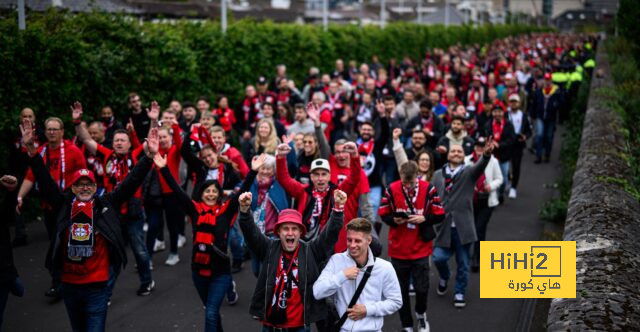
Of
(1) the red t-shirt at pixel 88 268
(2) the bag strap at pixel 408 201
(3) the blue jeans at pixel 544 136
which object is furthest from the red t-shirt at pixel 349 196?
(3) the blue jeans at pixel 544 136

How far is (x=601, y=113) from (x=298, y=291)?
8889 millimetres

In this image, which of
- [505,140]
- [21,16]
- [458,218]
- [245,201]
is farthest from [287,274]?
[21,16]

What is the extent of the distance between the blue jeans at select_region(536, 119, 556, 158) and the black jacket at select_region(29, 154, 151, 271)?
12477 mm

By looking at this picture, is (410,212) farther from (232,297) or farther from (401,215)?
(232,297)

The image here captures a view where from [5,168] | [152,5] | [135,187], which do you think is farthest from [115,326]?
[152,5]

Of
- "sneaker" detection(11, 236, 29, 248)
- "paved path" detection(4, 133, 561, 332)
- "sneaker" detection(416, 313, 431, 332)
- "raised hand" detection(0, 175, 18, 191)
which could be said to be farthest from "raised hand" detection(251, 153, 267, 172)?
"sneaker" detection(11, 236, 29, 248)

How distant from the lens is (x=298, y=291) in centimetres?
566

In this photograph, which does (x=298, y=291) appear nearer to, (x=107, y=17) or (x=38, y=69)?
(x=38, y=69)

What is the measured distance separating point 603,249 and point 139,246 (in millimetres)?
5384

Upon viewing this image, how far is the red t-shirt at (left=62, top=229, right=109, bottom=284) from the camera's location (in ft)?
20.4

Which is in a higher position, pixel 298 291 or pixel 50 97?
pixel 50 97

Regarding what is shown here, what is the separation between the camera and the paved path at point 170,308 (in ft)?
25.9

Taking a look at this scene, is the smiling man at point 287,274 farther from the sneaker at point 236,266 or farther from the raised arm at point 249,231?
the sneaker at point 236,266

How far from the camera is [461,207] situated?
27.9 ft
